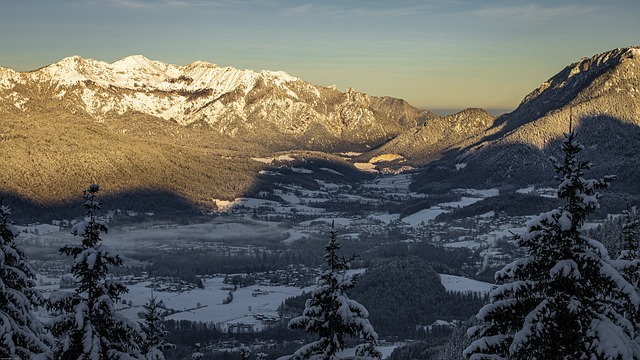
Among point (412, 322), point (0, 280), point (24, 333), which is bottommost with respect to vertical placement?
point (412, 322)

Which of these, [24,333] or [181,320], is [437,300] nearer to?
[181,320]

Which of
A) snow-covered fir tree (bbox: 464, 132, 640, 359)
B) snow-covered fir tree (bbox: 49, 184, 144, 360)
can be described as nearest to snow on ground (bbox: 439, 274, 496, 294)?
snow-covered fir tree (bbox: 49, 184, 144, 360)

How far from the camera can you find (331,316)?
2352 centimetres

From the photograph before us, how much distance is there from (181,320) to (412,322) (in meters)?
41.2

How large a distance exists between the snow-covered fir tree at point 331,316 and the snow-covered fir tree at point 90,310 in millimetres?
5593

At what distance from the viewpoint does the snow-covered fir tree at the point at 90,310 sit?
2475 centimetres

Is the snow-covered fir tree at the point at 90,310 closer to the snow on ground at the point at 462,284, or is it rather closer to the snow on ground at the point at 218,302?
the snow on ground at the point at 218,302

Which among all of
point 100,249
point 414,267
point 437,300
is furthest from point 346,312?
point 414,267

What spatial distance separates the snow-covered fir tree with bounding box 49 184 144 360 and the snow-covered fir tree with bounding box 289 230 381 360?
220 inches

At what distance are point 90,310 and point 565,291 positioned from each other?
13.6 metres

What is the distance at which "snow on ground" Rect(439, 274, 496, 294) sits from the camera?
169125 millimetres

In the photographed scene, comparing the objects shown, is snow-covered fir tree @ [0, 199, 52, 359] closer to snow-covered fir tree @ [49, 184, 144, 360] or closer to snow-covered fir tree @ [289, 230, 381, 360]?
snow-covered fir tree @ [49, 184, 144, 360]

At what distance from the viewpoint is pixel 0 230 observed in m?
27.0

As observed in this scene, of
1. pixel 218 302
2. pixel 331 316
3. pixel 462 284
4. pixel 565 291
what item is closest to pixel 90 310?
pixel 331 316
